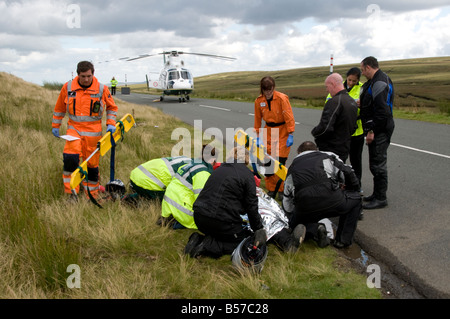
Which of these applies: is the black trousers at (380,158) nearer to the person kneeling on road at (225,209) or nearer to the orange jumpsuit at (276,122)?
the orange jumpsuit at (276,122)

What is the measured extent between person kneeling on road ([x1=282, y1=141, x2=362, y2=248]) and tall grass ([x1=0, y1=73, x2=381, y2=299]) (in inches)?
11.6

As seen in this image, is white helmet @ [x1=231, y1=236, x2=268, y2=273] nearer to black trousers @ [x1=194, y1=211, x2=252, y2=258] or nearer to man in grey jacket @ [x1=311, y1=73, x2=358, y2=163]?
black trousers @ [x1=194, y1=211, x2=252, y2=258]

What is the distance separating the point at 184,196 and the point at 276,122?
2307 millimetres

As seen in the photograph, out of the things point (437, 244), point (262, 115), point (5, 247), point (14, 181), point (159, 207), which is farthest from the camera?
point (262, 115)

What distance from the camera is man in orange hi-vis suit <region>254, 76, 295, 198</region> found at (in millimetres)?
6305

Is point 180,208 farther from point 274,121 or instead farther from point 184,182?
point 274,121

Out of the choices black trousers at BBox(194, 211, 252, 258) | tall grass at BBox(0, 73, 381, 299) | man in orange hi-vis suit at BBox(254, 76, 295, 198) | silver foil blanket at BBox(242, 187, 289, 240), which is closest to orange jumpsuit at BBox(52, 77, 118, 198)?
tall grass at BBox(0, 73, 381, 299)

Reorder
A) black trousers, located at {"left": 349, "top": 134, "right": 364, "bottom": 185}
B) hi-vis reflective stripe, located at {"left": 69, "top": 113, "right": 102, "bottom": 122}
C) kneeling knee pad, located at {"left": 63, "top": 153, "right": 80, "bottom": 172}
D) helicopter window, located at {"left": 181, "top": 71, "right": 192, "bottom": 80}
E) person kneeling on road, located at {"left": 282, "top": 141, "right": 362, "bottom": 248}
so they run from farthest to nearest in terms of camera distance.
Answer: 1. helicopter window, located at {"left": 181, "top": 71, "right": 192, "bottom": 80}
2. black trousers, located at {"left": 349, "top": 134, "right": 364, "bottom": 185}
3. hi-vis reflective stripe, located at {"left": 69, "top": 113, "right": 102, "bottom": 122}
4. kneeling knee pad, located at {"left": 63, "top": 153, "right": 80, "bottom": 172}
5. person kneeling on road, located at {"left": 282, "top": 141, "right": 362, "bottom": 248}

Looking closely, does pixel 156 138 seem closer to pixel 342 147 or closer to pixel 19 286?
pixel 342 147

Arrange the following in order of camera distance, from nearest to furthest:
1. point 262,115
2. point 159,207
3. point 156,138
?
point 159,207, point 262,115, point 156,138

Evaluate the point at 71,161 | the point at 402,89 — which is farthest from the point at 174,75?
the point at 402,89
